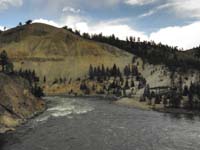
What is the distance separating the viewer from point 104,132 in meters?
83.3

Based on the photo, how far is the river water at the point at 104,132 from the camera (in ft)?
234

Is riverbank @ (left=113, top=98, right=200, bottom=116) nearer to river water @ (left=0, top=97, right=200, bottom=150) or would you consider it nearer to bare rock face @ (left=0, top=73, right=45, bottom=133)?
river water @ (left=0, top=97, right=200, bottom=150)

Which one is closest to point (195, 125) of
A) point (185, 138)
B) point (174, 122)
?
point (174, 122)

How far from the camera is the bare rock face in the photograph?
293 feet

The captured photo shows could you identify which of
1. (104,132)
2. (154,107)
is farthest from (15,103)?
(154,107)

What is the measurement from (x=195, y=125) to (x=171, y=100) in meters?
36.4

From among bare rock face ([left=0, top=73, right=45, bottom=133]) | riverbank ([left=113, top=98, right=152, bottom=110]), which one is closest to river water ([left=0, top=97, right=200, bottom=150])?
bare rock face ([left=0, top=73, right=45, bottom=133])

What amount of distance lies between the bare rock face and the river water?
10.8 feet

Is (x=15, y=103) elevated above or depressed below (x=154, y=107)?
above

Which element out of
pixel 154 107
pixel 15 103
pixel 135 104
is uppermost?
pixel 15 103

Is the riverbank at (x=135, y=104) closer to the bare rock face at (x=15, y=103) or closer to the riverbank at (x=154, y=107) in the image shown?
the riverbank at (x=154, y=107)

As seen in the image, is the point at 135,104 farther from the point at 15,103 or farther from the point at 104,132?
the point at 104,132

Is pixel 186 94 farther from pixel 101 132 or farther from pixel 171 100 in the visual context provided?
pixel 101 132

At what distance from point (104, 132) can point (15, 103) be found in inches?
1137
